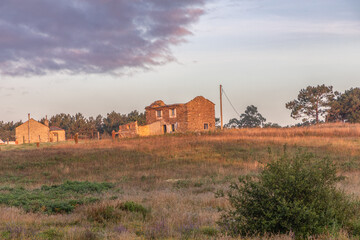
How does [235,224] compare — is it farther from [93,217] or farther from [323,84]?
[323,84]

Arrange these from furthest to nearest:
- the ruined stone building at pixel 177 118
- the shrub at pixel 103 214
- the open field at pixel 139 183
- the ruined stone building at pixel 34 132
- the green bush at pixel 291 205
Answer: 1. the ruined stone building at pixel 34 132
2. the ruined stone building at pixel 177 118
3. the shrub at pixel 103 214
4. the open field at pixel 139 183
5. the green bush at pixel 291 205

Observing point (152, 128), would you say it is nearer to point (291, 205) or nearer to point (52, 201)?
point (52, 201)

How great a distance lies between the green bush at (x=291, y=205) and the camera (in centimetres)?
620

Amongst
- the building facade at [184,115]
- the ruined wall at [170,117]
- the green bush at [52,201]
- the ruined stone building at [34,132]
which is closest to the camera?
the green bush at [52,201]

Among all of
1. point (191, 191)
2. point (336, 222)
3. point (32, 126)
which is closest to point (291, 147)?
point (191, 191)

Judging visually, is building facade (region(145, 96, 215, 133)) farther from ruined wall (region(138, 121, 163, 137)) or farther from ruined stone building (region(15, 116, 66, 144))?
ruined stone building (region(15, 116, 66, 144))

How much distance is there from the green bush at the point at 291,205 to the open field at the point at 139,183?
18.9 inches

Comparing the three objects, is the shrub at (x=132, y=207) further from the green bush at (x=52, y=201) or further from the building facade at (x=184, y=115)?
the building facade at (x=184, y=115)

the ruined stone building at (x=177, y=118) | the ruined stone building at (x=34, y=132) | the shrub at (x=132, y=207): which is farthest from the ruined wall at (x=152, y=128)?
the shrub at (x=132, y=207)

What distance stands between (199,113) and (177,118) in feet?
12.8

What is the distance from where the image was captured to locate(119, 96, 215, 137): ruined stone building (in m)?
56.9

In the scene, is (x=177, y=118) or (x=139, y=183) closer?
(x=139, y=183)

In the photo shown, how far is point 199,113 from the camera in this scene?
58.9 meters

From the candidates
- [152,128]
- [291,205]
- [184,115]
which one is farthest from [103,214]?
[152,128]
